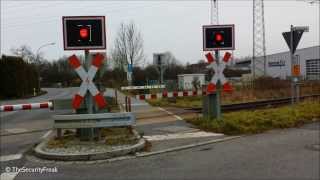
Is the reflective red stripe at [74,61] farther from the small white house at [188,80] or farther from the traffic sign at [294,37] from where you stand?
the small white house at [188,80]

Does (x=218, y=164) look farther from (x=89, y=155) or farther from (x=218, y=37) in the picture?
(x=218, y=37)

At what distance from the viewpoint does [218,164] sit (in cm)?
842

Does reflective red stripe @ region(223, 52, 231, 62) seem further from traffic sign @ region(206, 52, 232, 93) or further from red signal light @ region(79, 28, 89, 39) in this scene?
red signal light @ region(79, 28, 89, 39)

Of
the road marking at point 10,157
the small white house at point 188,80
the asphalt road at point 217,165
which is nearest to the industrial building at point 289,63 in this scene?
the small white house at point 188,80

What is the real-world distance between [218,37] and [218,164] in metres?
6.04

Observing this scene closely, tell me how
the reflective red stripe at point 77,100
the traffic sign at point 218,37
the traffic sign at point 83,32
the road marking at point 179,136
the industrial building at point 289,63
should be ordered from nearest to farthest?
the traffic sign at point 83,32 → the reflective red stripe at point 77,100 → the road marking at point 179,136 → the traffic sign at point 218,37 → the industrial building at point 289,63

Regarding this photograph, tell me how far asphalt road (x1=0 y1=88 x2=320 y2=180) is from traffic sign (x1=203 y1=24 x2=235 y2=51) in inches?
138

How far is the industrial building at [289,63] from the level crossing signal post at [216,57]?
5632 centimetres

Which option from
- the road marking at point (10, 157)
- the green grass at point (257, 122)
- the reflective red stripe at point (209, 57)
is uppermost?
the reflective red stripe at point (209, 57)

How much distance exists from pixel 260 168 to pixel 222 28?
257 inches

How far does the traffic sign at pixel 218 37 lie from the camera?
13.7 meters

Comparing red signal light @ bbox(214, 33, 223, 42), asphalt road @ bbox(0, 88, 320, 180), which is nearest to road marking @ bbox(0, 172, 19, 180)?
asphalt road @ bbox(0, 88, 320, 180)

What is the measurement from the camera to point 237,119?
13711 mm

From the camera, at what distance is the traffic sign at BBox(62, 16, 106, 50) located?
10.9m
